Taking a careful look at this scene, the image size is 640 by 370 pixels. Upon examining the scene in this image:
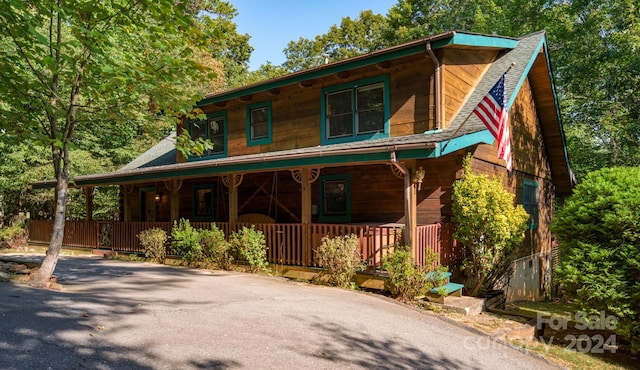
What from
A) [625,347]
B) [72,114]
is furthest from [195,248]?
[625,347]

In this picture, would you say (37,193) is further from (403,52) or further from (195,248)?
(403,52)

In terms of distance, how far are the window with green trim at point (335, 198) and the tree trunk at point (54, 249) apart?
265 inches

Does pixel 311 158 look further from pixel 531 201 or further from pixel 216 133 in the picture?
pixel 531 201

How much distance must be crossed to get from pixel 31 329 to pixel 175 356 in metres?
1.83

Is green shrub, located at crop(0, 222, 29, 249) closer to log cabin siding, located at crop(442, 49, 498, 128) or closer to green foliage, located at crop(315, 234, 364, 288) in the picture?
green foliage, located at crop(315, 234, 364, 288)

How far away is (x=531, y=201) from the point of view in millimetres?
13977

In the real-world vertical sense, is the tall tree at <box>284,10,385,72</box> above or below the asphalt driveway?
above

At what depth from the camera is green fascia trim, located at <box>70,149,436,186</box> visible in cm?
800

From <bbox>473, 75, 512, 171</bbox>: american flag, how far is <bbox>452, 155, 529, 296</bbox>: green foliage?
0.75 m

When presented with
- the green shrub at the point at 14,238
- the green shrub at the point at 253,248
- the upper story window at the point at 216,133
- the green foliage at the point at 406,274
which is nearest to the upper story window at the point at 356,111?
the green shrub at the point at 253,248

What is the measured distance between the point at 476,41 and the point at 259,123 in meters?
7.15

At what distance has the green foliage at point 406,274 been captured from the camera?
7.91 m

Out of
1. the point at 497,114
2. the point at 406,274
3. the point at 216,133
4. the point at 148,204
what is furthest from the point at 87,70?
the point at 148,204

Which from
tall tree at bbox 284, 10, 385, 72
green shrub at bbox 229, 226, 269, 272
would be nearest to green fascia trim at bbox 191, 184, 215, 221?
green shrub at bbox 229, 226, 269, 272
